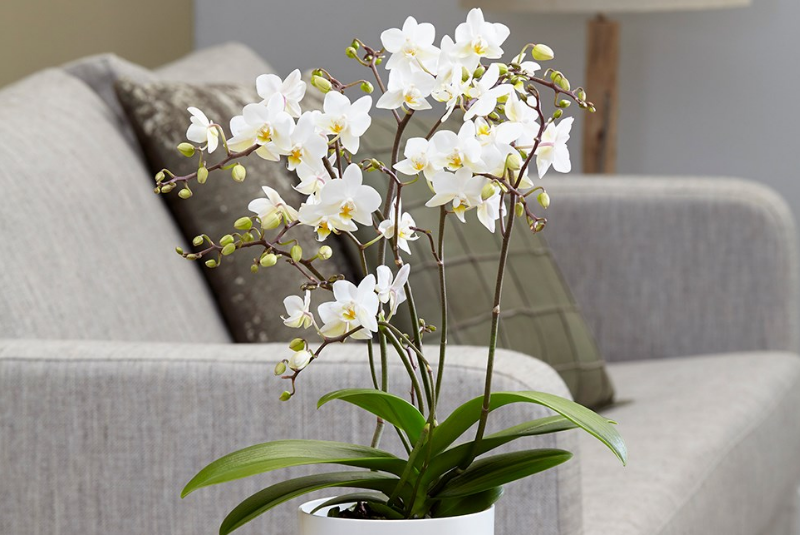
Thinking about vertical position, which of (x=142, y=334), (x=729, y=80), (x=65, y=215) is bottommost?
(x=729, y=80)

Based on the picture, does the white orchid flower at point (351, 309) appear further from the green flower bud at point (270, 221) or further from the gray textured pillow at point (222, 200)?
the gray textured pillow at point (222, 200)

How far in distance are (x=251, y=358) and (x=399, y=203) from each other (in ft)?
1.31

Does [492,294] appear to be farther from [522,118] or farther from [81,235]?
[522,118]

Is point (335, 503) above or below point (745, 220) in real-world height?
Result: above

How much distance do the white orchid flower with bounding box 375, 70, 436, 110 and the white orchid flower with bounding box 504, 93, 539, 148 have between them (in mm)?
40

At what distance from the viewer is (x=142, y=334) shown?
1267 millimetres

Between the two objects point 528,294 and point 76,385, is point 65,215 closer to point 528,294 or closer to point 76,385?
point 76,385

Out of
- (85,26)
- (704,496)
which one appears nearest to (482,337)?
(704,496)

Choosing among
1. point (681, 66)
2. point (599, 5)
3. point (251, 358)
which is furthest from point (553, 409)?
point (681, 66)

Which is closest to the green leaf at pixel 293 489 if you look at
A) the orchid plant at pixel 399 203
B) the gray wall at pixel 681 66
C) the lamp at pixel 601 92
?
the orchid plant at pixel 399 203

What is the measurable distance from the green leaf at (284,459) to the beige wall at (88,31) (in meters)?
1.73

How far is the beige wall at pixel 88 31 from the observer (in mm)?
2184

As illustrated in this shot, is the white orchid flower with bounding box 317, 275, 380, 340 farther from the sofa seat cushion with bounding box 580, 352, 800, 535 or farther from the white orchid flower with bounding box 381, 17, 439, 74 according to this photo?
the sofa seat cushion with bounding box 580, 352, 800, 535

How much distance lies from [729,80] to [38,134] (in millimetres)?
2145
